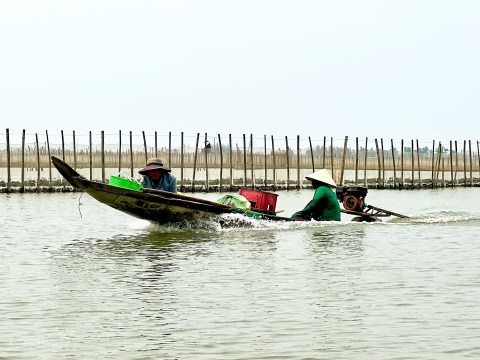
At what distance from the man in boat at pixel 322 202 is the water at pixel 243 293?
8.9 inches

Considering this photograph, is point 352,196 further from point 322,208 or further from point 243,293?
point 243,293

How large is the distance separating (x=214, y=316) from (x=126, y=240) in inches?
305

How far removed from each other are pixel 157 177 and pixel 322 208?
2.95m

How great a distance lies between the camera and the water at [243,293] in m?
8.05

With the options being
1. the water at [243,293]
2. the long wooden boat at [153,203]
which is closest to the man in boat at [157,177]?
the long wooden boat at [153,203]

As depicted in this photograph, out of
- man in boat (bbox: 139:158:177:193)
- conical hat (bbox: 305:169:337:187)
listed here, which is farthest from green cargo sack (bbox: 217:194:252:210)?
conical hat (bbox: 305:169:337:187)

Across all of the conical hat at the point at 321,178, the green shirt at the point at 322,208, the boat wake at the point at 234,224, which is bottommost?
the boat wake at the point at 234,224

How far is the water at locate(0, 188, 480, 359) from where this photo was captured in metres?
8.05

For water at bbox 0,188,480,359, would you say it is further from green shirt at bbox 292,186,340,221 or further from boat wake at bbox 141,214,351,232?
green shirt at bbox 292,186,340,221

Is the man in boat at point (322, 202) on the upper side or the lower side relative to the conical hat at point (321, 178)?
lower

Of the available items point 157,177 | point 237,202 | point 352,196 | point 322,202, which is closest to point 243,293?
point 157,177

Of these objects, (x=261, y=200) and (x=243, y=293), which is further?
(x=261, y=200)

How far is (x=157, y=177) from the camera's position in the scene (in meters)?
16.7

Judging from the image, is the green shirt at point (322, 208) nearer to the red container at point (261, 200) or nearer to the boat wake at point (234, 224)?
the boat wake at point (234, 224)
